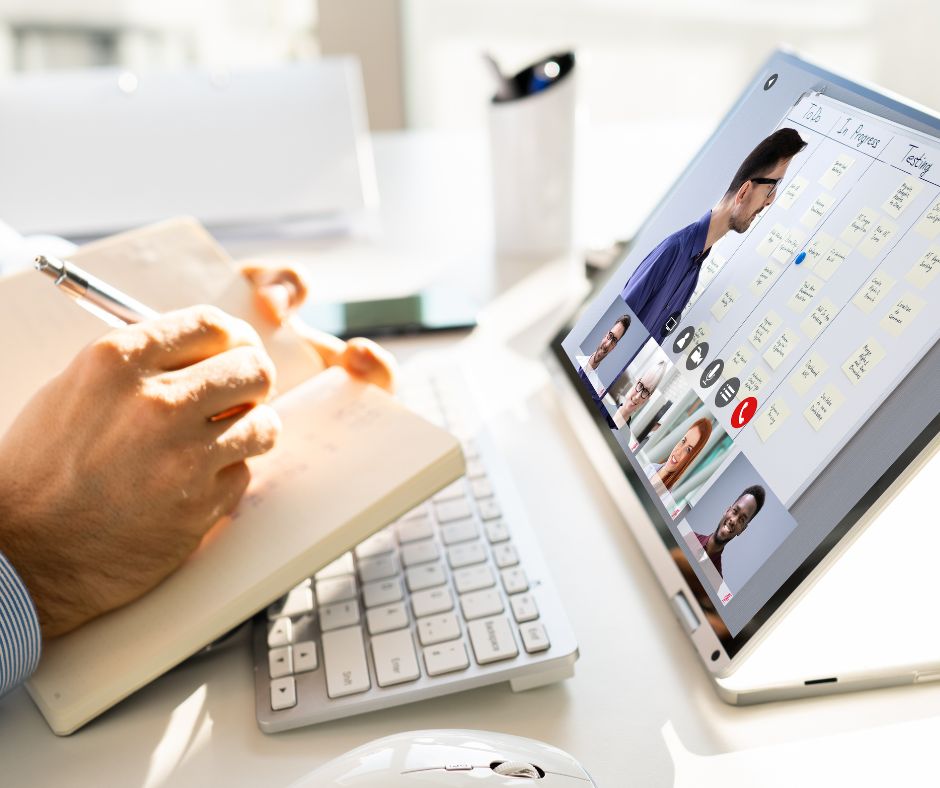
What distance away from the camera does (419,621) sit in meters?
0.48

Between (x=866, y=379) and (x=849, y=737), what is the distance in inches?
6.3

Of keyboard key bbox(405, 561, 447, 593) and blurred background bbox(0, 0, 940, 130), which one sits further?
blurred background bbox(0, 0, 940, 130)

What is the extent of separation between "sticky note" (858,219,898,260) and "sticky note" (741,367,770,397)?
0.23 ft

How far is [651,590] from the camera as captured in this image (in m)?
0.52

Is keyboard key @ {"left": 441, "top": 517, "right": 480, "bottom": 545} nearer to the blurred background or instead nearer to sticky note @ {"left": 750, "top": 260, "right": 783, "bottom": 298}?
sticky note @ {"left": 750, "top": 260, "right": 783, "bottom": 298}

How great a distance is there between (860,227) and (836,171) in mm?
42

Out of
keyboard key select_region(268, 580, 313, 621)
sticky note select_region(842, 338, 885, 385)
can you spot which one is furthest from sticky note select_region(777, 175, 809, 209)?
keyboard key select_region(268, 580, 313, 621)

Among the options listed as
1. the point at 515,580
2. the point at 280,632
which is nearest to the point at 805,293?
the point at 515,580

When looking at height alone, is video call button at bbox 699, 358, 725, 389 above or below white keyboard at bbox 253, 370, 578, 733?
above

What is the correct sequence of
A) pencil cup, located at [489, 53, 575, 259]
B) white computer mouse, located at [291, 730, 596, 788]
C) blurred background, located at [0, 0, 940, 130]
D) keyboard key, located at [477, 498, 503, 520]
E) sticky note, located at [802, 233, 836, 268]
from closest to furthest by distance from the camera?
1. white computer mouse, located at [291, 730, 596, 788]
2. sticky note, located at [802, 233, 836, 268]
3. keyboard key, located at [477, 498, 503, 520]
4. pencil cup, located at [489, 53, 575, 259]
5. blurred background, located at [0, 0, 940, 130]

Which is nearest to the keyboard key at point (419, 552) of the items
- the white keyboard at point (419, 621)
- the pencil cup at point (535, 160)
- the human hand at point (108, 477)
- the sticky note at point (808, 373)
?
the white keyboard at point (419, 621)

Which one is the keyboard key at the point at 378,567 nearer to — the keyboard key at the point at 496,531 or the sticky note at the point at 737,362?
the keyboard key at the point at 496,531

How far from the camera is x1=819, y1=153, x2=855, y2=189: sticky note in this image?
458 millimetres

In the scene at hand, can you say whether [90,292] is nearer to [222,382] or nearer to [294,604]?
[222,382]
